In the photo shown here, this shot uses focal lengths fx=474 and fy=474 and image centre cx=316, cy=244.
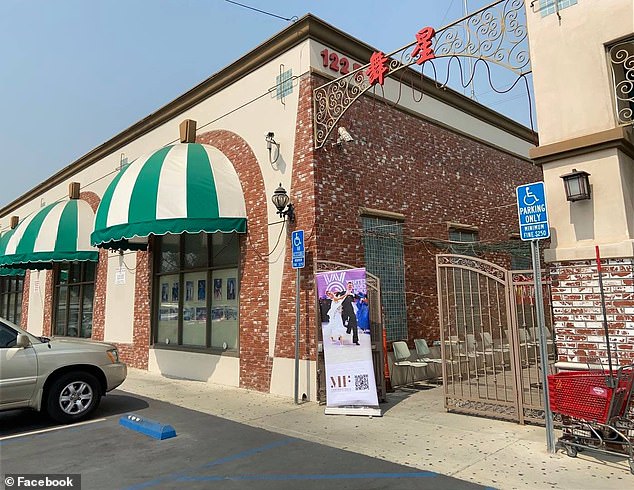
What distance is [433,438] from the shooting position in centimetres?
614

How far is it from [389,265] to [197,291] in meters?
4.78

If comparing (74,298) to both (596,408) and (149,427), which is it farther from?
(596,408)

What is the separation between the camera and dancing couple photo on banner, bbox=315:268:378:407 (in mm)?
7562

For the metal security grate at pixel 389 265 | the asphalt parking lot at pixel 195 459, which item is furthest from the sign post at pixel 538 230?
the metal security grate at pixel 389 265

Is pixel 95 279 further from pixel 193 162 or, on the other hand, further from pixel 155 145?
pixel 193 162

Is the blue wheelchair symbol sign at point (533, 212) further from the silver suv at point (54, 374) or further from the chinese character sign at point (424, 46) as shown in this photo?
the silver suv at point (54, 374)

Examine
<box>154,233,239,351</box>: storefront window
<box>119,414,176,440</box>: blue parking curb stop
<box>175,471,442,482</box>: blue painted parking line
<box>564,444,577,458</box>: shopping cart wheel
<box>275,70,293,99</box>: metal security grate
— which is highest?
<box>275,70,293,99</box>: metal security grate

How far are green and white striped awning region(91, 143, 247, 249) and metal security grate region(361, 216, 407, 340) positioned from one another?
274cm

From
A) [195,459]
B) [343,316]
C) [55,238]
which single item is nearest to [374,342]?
[343,316]

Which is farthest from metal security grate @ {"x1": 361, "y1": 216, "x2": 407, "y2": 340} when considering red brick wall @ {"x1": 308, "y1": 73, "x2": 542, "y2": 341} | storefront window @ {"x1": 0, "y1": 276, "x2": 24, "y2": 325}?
storefront window @ {"x1": 0, "y1": 276, "x2": 24, "y2": 325}

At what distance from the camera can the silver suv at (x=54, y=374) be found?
6824 mm

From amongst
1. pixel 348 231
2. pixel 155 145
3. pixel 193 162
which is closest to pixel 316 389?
pixel 348 231

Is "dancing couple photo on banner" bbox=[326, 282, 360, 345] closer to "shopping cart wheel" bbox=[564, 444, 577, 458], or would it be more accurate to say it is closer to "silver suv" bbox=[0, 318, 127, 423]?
"shopping cart wheel" bbox=[564, 444, 577, 458]

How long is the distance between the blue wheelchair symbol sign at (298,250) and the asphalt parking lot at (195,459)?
9.44 feet
